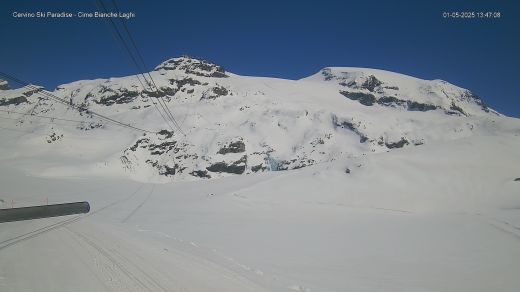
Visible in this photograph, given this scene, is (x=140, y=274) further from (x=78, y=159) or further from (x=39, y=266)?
(x=78, y=159)

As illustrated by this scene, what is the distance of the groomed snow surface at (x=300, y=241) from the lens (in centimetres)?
731

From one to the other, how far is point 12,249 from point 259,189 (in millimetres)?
25081

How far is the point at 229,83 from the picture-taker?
116 m

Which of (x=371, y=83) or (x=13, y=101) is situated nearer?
(x=13, y=101)

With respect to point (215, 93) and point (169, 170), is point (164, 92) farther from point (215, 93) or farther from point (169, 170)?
point (169, 170)

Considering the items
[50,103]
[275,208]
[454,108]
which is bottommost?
[275,208]

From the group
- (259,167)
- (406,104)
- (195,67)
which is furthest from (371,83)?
(259,167)

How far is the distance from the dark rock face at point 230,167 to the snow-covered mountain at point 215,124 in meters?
0.22

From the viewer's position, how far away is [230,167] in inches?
2906

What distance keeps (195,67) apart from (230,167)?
200 ft

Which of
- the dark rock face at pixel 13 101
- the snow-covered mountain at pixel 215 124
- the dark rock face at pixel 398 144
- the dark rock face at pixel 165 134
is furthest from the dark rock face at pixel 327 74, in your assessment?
the dark rock face at pixel 13 101

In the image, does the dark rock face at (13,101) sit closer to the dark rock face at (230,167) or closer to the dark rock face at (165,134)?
the dark rock face at (165,134)

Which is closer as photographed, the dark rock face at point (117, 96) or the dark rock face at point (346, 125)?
the dark rock face at point (346, 125)

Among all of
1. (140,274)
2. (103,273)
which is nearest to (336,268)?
(140,274)
